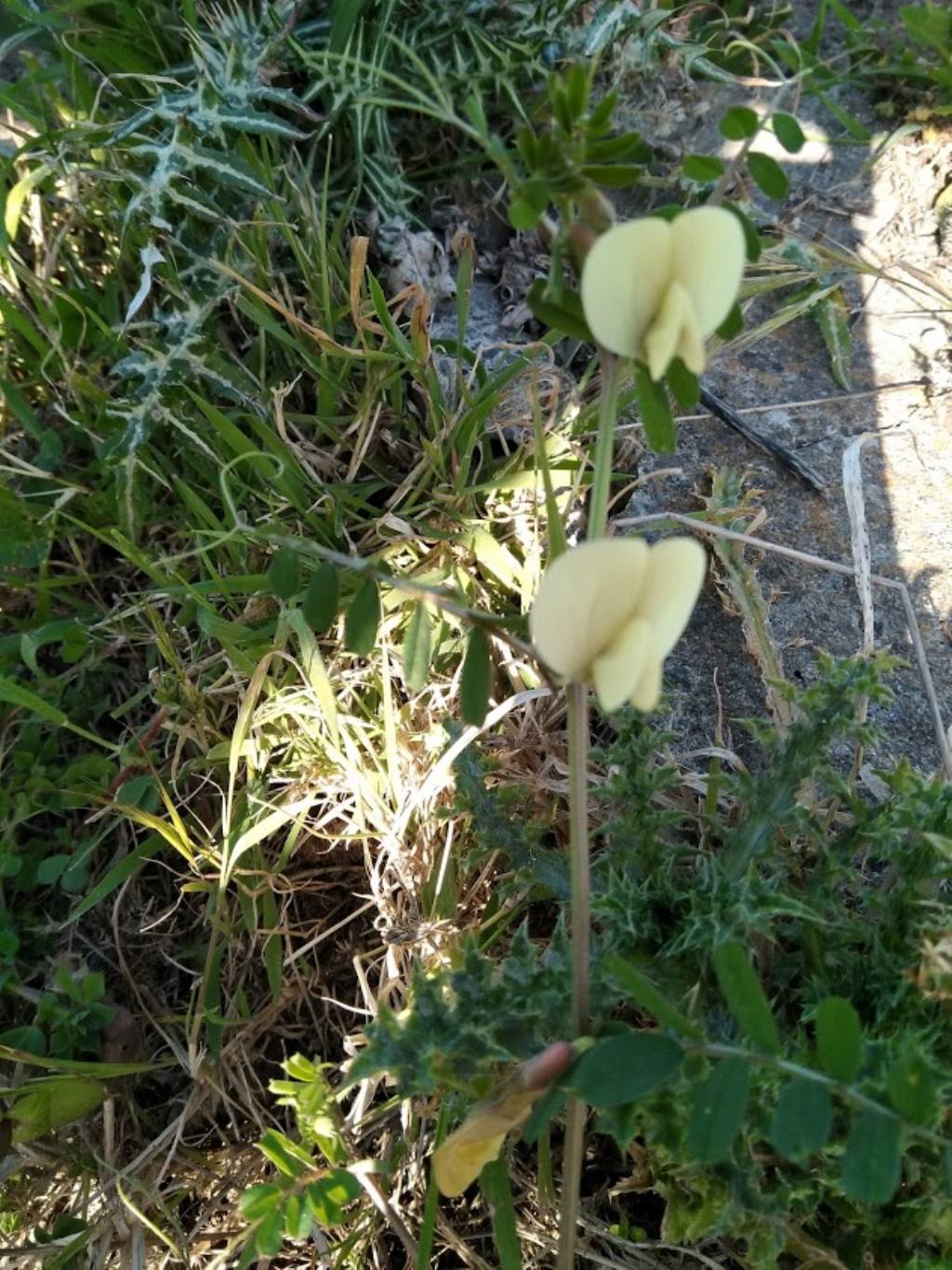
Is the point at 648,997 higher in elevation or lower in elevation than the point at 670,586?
lower

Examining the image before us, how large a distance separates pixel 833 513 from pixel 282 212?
97 centimetres

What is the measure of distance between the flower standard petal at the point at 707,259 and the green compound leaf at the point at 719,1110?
0.55 metres

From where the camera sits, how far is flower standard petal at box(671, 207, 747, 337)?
2.34 feet

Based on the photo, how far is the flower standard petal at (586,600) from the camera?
27.0 inches

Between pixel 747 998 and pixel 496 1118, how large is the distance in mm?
230

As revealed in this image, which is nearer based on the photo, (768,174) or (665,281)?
(665,281)

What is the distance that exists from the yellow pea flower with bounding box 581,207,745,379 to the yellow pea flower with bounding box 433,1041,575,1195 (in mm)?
536

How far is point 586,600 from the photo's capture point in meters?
0.71

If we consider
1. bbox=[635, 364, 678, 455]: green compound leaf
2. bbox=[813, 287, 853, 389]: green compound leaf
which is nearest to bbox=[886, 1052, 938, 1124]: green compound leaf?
bbox=[635, 364, 678, 455]: green compound leaf

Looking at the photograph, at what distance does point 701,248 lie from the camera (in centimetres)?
72

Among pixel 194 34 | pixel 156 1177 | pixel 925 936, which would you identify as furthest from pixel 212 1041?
pixel 194 34

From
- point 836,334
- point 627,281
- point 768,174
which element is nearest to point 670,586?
point 627,281

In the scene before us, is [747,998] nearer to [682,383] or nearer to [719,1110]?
[719,1110]

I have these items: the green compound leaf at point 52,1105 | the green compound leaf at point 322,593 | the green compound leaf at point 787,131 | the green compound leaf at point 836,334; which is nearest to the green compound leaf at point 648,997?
the green compound leaf at point 322,593
